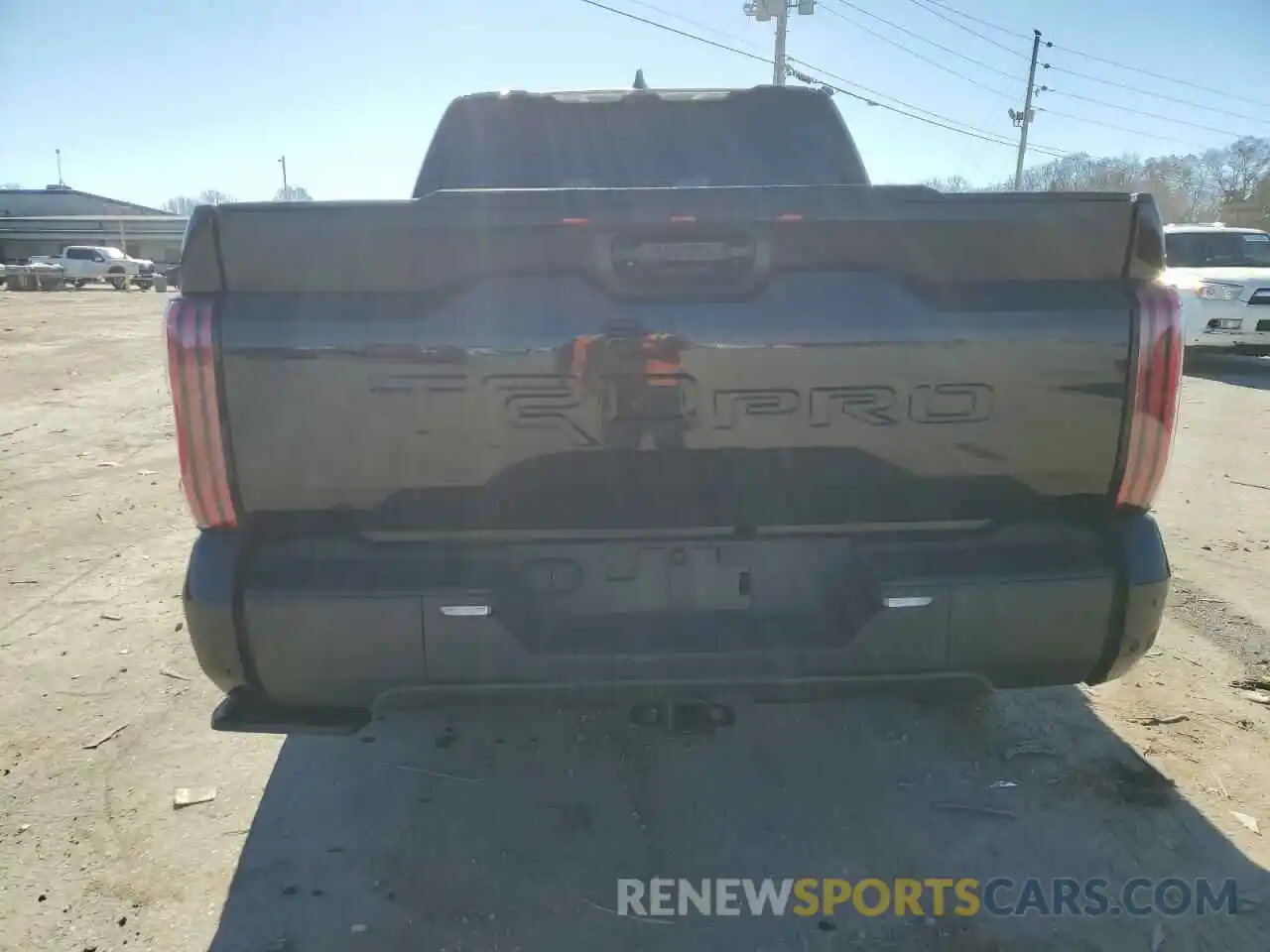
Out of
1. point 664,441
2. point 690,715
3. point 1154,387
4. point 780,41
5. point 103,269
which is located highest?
point 780,41

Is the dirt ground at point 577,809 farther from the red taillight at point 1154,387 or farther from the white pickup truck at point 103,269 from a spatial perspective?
the white pickup truck at point 103,269

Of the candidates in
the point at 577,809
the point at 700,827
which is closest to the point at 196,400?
the point at 577,809

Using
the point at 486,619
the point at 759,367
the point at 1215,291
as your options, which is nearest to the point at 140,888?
the point at 486,619

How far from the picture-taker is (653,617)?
7.54 feet

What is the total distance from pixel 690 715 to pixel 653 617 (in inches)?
11.5

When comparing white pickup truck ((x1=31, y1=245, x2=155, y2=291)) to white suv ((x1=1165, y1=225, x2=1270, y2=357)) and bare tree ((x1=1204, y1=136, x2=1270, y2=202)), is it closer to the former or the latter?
white suv ((x1=1165, y1=225, x2=1270, y2=357))

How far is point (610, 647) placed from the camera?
7.29 feet

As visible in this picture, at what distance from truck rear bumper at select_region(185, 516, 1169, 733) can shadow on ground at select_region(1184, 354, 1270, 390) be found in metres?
11.6

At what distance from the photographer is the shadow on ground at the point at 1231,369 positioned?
1195 cm

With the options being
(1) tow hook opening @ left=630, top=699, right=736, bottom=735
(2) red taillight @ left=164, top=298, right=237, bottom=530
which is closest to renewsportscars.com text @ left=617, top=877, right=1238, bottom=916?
(1) tow hook opening @ left=630, top=699, right=736, bottom=735

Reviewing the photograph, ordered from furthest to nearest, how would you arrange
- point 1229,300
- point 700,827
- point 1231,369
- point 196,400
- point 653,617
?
point 1231,369 → point 1229,300 → point 700,827 → point 653,617 → point 196,400

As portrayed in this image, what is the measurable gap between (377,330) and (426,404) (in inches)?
8.5

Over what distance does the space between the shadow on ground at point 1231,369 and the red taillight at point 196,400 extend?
42.9 feet

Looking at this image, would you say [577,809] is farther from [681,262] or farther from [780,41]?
[780,41]
